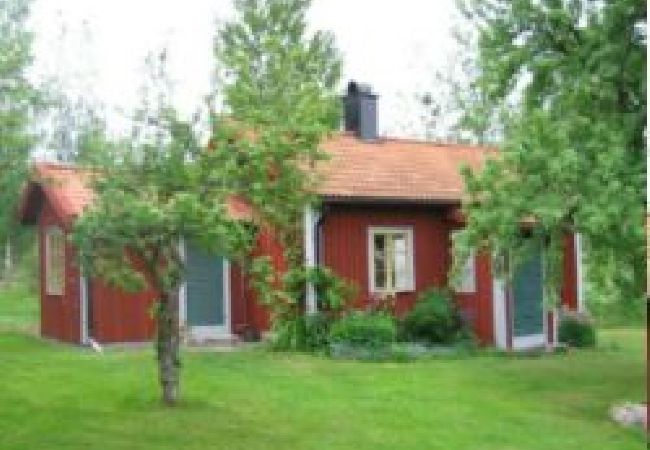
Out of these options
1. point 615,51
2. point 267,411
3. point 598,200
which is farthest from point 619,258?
point 267,411

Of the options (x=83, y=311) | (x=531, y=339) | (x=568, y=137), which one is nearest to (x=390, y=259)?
(x=531, y=339)

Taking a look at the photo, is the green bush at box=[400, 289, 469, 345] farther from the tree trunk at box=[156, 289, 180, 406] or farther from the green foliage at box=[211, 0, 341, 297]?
the tree trunk at box=[156, 289, 180, 406]

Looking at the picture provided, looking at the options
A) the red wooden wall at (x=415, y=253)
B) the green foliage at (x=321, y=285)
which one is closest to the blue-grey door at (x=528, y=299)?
the red wooden wall at (x=415, y=253)

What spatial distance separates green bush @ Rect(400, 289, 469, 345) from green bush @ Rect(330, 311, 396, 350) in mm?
1144

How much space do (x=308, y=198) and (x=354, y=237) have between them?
2.22 m

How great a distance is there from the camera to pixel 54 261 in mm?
21438

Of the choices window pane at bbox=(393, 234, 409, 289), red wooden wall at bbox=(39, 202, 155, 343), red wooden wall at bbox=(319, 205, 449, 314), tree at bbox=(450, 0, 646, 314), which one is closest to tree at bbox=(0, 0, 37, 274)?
tree at bbox=(450, 0, 646, 314)

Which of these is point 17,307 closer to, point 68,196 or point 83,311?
point 68,196

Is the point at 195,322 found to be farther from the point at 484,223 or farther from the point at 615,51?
the point at 615,51

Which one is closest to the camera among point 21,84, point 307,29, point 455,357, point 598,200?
point 21,84

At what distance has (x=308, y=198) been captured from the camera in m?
18.7

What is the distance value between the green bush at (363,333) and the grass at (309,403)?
3.52ft

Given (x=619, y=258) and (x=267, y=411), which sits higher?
(x=619, y=258)

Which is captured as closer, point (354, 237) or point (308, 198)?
point (308, 198)
